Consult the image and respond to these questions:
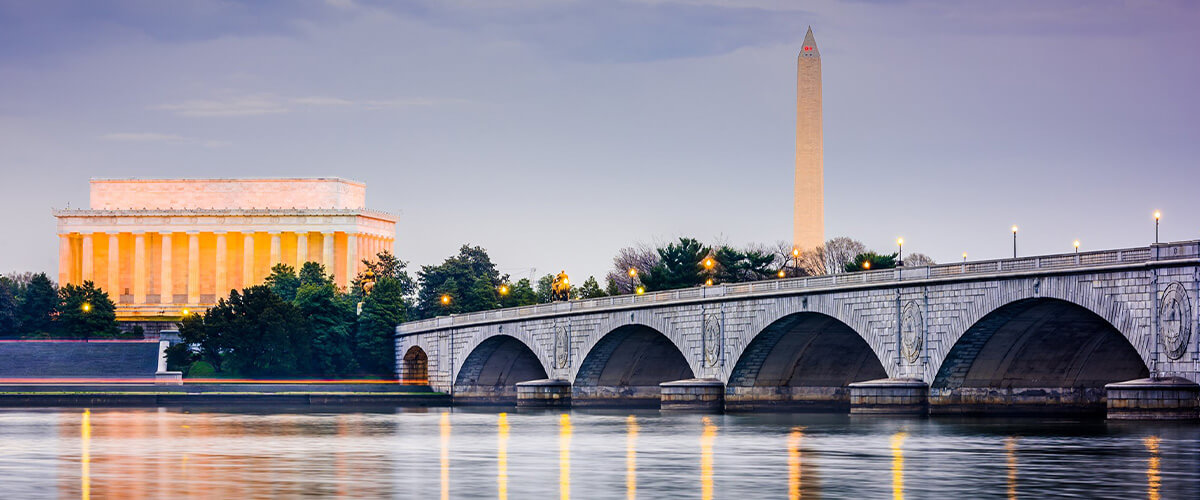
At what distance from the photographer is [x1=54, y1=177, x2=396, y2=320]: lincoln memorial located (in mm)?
182125

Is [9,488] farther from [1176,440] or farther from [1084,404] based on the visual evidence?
[1084,404]

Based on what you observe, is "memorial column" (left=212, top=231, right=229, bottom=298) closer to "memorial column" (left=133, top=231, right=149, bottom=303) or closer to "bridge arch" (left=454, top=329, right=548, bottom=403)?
"memorial column" (left=133, top=231, right=149, bottom=303)

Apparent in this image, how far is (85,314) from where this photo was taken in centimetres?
14275

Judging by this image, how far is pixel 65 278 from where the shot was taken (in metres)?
184

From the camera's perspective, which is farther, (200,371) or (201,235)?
(201,235)

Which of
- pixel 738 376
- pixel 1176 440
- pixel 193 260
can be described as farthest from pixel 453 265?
pixel 1176 440

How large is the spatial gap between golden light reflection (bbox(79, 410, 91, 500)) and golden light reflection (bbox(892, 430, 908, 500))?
1728cm

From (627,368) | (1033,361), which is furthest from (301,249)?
(1033,361)

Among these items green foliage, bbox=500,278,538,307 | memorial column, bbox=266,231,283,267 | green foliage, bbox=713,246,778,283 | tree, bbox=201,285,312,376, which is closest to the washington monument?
green foliage, bbox=713,246,778,283

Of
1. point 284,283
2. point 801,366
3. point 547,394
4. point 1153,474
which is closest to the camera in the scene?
point 1153,474

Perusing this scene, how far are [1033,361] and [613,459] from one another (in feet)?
106

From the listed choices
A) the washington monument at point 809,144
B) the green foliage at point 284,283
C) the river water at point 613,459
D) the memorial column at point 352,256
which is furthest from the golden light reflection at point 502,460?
the memorial column at point 352,256

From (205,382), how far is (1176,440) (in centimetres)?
8354

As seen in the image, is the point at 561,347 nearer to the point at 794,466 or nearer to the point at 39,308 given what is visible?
the point at 794,466
